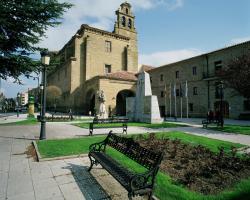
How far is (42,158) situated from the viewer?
258 inches

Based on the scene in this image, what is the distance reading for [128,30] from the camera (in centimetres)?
4475

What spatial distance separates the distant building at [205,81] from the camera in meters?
27.0

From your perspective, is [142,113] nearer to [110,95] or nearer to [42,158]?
[110,95]

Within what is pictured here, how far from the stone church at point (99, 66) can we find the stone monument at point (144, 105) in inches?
407

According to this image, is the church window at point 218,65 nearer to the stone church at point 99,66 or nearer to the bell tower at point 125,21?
the stone church at point 99,66

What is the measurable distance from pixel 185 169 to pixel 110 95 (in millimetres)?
27669

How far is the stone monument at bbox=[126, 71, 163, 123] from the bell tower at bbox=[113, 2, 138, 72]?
73.2 ft

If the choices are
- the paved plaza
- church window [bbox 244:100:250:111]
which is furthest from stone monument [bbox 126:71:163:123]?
the paved plaza

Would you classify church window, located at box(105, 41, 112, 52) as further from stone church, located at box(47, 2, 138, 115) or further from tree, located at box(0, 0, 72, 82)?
tree, located at box(0, 0, 72, 82)

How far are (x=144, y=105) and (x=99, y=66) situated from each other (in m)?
22.3

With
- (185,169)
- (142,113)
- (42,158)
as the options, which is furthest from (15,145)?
(142,113)

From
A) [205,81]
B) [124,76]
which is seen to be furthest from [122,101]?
[205,81]

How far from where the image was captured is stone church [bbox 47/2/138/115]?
113 ft

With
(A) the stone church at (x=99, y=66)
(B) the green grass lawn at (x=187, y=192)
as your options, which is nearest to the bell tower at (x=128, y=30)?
(A) the stone church at (x=99, y=66)
